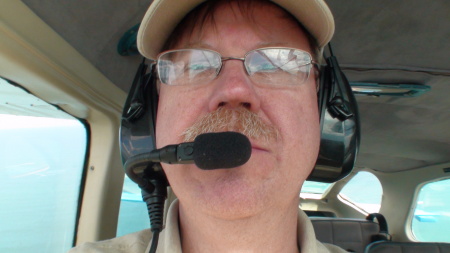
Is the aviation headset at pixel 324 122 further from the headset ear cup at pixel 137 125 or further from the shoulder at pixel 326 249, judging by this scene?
the shoulder at pixel 326 249

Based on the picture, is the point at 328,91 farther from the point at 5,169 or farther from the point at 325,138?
the point at 5,169

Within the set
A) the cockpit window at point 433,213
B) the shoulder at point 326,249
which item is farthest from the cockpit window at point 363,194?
the shoulder at point 326,249

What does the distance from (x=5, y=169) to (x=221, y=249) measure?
70 centimetres

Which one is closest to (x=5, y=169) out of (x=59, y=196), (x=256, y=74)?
(x=59, y=196)

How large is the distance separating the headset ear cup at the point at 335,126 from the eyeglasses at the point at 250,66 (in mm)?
131

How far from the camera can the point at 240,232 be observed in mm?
915

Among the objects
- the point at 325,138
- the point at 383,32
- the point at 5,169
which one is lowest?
the point at 5,169

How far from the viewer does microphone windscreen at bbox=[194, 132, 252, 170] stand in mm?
680

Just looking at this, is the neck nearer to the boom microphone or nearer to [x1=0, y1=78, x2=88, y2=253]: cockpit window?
the boom microphone

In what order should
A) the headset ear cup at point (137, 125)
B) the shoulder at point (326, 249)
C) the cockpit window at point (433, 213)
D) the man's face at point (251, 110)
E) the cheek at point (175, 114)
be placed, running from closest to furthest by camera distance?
the man's face at point (251, 110)
the cheek at point (175, 114)
the headset ear cup at point (137, 125)
the shoulder at point (326, 249)
the cockpit window at point (433, 213)

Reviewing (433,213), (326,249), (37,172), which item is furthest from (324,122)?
(433,213)

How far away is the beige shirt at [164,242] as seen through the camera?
100 centimetres

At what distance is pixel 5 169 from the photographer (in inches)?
41.1

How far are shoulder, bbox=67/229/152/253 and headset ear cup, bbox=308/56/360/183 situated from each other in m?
0.60
